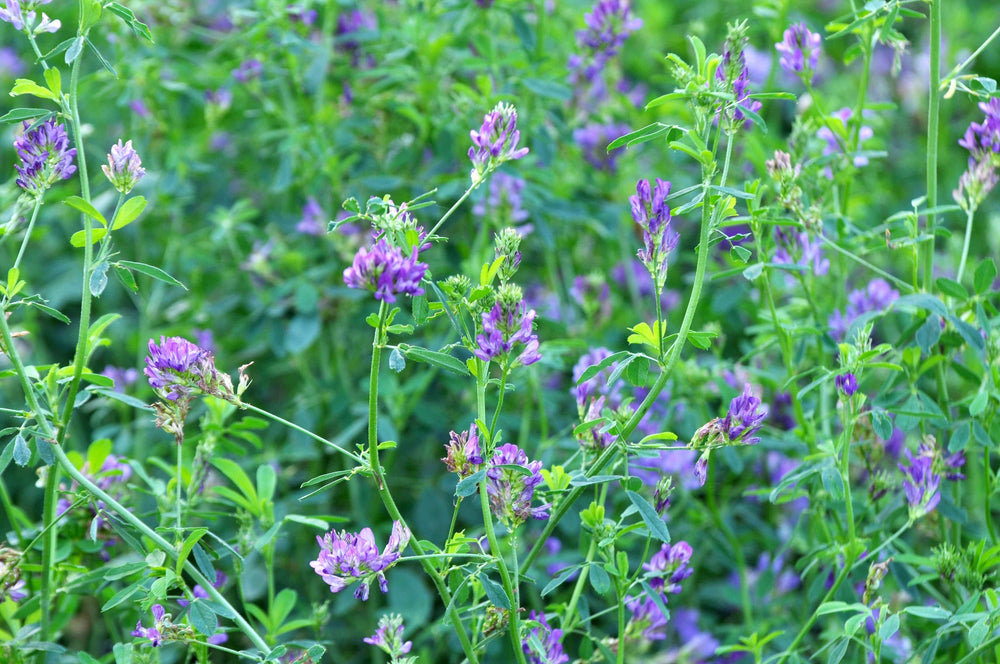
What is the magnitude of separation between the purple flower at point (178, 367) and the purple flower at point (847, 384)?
Answer: 0.88 meters

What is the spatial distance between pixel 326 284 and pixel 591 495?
0.86 m

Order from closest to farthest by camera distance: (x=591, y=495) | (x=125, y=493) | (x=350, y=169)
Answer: (x=125, y=493) → (x=591, y=495) → (x=350, y=169)

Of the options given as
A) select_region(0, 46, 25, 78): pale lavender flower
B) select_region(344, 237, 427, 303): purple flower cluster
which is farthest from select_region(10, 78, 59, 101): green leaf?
select_region(0, 46, 25, 78): pale lavender flower

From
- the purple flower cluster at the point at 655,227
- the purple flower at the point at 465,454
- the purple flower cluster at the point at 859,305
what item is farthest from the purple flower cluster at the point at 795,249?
the purple flower at the point at 465,454

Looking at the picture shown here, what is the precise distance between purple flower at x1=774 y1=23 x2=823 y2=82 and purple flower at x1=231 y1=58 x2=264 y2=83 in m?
1.28

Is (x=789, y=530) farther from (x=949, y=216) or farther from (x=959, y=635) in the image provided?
(x=949, y=216)

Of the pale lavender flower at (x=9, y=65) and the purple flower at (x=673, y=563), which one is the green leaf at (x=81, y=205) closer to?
the purple flower at (x=673, y=563)

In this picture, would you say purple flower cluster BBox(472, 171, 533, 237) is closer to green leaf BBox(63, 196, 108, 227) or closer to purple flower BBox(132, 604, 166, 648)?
green leaf BBox(63, 196, 108, 227)

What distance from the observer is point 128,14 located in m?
1.35

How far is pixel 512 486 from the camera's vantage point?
1260 mm

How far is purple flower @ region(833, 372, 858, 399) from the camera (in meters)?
1.41

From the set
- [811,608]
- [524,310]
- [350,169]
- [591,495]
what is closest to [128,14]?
[524,310]

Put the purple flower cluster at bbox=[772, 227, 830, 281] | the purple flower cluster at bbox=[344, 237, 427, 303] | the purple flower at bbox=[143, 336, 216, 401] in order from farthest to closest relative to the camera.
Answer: the purple flower cluster at bbox=[772, 227, 830, 281] < the purple flower at bbox=[143, 336, 216, 401] < the purple flower cluster at bbox=[344, 237, 427, 303]

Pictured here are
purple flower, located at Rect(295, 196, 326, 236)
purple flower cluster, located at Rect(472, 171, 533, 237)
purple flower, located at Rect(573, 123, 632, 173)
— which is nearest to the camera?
purple flower cluster, located at Rect(472, 171, 533, 237)
